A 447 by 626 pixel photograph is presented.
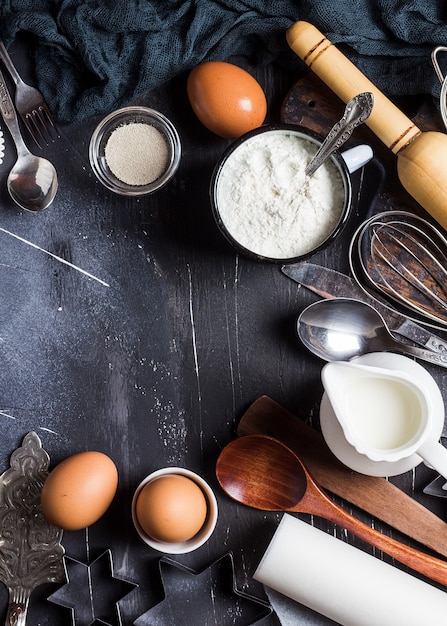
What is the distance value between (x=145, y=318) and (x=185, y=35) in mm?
419

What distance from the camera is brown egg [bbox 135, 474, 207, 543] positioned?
1.05 metres

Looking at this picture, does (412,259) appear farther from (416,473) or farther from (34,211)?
(34,211)

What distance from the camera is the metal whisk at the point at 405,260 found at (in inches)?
45.6

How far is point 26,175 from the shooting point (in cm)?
118

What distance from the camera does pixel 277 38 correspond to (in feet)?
3.83

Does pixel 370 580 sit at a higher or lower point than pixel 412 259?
lower

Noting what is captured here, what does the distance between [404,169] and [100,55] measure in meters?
0.47

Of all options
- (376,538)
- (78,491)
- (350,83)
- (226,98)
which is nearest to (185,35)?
(226,98)

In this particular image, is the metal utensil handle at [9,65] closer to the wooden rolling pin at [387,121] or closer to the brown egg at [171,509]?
the wooden rolling pin at [387,121]

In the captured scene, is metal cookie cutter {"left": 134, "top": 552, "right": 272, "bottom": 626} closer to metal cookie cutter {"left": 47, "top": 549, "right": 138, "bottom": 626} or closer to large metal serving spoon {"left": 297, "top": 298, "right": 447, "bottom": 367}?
metal cookie cutter {"left": 47, "top": 549, "right": 138, "bottom": 626}

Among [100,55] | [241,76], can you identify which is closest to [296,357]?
[241,76]

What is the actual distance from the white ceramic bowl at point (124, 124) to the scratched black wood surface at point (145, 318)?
0.09ft

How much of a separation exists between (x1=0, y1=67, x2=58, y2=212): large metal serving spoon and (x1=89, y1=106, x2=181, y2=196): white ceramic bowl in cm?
7

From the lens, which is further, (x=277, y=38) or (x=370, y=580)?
(x=277, y=38)
